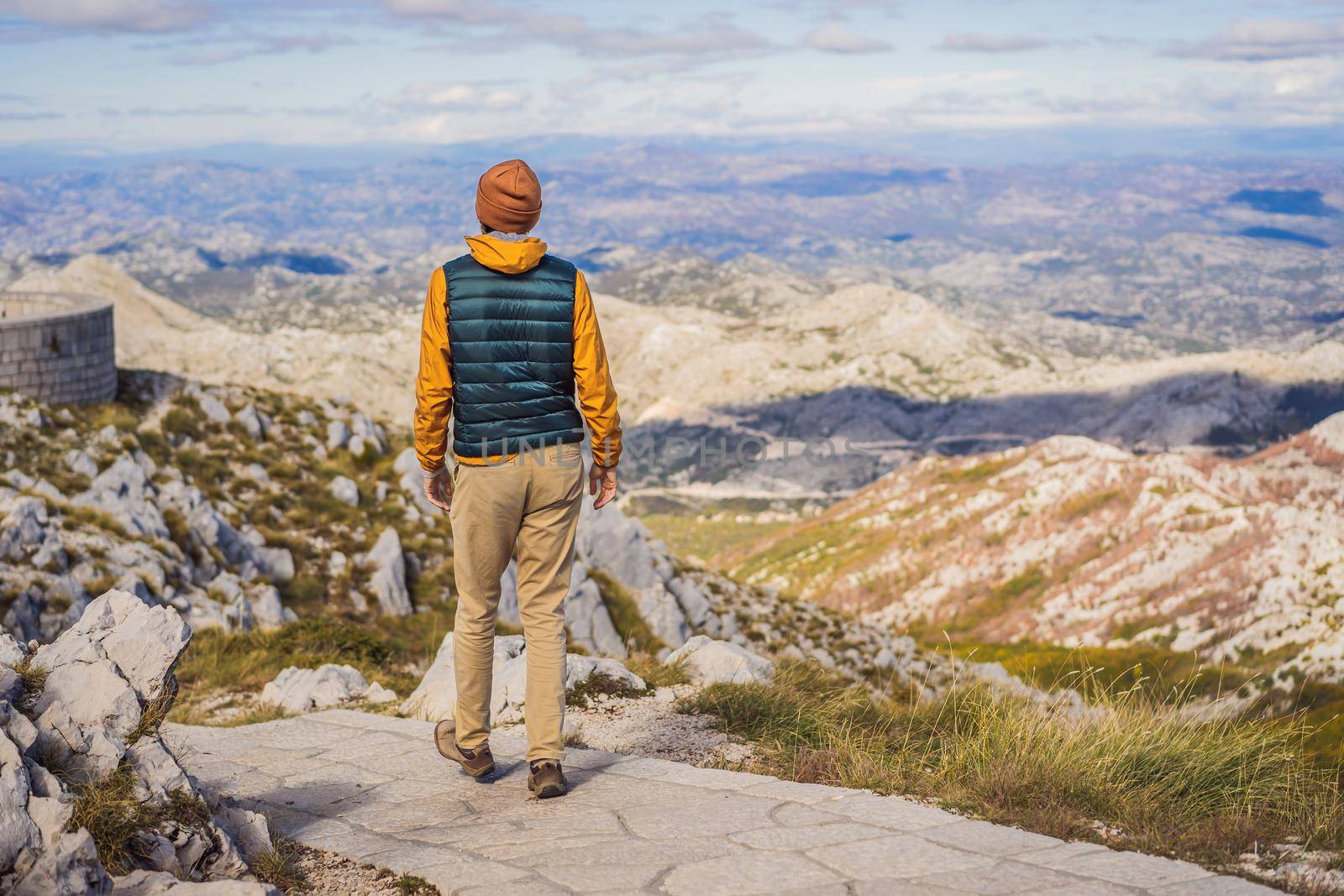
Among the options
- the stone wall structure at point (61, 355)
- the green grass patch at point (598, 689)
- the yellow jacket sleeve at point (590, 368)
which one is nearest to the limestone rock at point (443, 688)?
the green grass patch at point (598, 689)

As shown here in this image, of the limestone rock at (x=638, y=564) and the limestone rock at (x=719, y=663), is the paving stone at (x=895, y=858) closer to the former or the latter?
the limestone rock at (x=719, y=663)

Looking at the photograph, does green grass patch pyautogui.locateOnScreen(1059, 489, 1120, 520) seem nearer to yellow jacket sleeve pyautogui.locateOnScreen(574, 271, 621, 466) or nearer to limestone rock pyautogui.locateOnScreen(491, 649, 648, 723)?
limestone rock pyautogui.locateOnScreen(491, 649, 648, 723)

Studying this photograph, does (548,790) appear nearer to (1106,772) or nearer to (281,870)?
(281,870)

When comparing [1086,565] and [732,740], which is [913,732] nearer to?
[732,740]

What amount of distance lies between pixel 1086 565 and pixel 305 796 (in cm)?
12063

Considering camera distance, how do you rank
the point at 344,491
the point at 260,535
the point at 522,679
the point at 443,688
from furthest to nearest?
the point at 344,491, the point at 260,535, the point at 443,688, the point at 522,679

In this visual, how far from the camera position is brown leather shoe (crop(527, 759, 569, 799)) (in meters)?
6.93

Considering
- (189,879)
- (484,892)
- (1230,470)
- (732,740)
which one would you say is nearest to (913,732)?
(732,740)

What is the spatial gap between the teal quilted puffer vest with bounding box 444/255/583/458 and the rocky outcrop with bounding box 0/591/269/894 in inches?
87.4

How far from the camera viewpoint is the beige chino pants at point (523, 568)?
675cm

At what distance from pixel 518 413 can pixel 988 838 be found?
4.01m

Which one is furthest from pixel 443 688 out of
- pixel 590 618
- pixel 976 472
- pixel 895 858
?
pixel 976 472

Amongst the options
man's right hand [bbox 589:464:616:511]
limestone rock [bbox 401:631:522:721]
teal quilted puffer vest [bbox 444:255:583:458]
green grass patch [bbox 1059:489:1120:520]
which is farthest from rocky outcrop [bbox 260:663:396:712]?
green grass patch [bbox 1059:489:1120:520]

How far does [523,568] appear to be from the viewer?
7.04 metres
